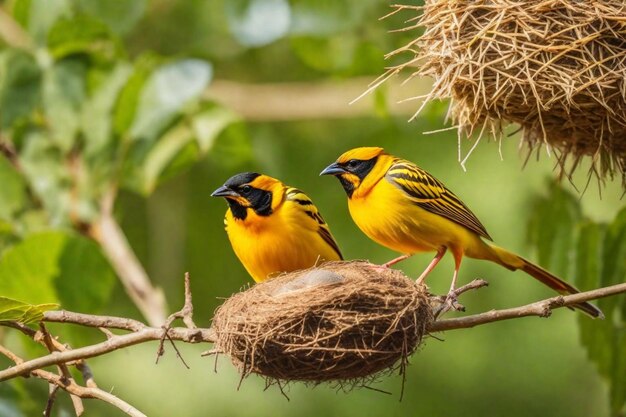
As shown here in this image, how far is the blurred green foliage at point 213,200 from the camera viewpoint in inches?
219

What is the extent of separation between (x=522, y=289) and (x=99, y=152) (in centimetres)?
390

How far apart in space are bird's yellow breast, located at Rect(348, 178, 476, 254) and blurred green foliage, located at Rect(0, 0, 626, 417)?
0.51 metres

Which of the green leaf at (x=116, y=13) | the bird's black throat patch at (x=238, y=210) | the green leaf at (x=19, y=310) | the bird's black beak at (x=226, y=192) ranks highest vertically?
the green leaf at (x=116, y=13)

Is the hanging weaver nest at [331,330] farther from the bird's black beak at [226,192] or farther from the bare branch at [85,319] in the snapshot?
the bird's black beak at [226,192]

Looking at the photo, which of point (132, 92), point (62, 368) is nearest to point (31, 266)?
point (132, 92)

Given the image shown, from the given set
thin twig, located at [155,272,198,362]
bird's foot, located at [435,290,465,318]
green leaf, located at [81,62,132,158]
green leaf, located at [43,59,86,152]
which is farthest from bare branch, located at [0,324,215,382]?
green leaf, located at [43,59,86,152]

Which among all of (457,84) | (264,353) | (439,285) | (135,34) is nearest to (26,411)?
(264,353)

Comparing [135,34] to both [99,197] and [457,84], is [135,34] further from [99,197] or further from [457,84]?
[457,84]

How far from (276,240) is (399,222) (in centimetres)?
56

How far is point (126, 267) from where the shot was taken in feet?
21.1

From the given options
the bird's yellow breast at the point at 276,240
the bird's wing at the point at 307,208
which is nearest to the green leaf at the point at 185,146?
the bird's wing at the point at 307,208

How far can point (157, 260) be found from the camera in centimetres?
955

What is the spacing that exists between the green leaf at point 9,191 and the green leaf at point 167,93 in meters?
0.75

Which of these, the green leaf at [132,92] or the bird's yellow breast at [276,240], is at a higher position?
the green leaf at [132,92]
